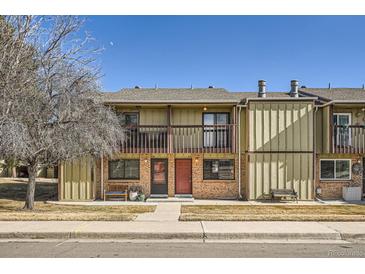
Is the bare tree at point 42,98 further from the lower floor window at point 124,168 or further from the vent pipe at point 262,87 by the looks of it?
the vent pipe at point 262,87

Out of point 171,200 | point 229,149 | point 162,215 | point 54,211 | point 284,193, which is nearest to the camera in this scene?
point 162,215

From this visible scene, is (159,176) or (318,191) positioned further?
(159,176)

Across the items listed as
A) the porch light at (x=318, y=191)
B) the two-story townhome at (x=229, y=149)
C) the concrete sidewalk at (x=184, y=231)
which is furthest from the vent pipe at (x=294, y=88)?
the concrete sidewalk at (x=184, y=231)

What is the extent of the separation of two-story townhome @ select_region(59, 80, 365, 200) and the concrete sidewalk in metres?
7.16

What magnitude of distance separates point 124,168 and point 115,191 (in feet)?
4.41

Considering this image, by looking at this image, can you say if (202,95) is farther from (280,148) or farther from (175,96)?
(280,148)

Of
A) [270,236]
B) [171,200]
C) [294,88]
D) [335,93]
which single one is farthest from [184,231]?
[335,93]

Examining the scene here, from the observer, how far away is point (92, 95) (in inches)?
553

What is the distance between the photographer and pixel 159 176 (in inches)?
733

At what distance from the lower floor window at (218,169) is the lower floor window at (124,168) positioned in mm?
3864

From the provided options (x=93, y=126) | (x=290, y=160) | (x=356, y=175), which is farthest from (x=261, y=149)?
(x=93, y=126)

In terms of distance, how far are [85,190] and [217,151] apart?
729 cm

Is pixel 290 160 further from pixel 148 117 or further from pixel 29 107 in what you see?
pixel 29 107

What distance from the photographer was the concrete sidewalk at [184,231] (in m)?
9.27
